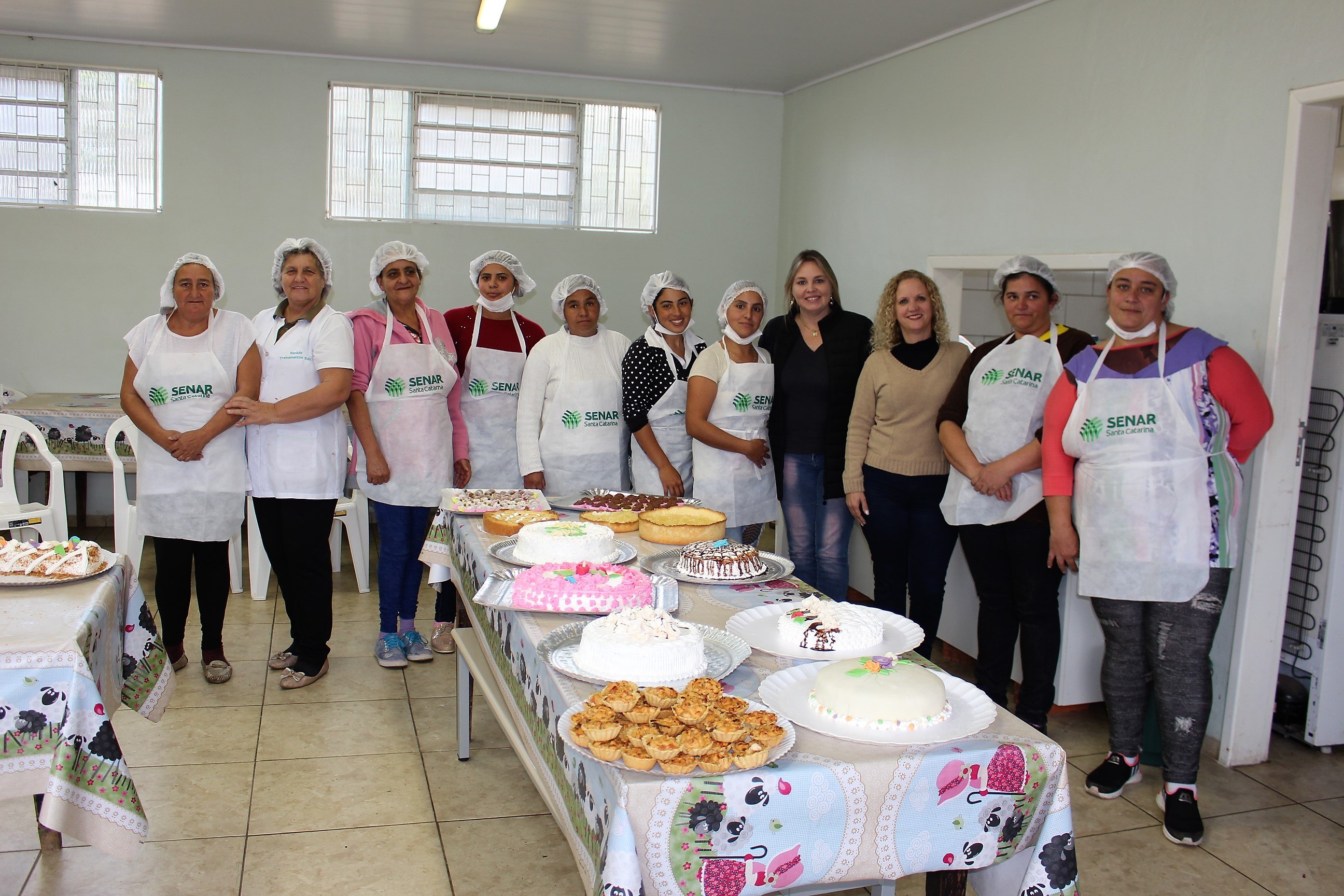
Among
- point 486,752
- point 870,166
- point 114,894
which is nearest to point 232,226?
point 870,166

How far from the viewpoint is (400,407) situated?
3.90m

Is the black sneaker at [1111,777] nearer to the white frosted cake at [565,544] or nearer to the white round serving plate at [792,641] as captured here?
the white round serving plate at [792,641]

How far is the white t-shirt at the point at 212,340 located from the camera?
11.7ft

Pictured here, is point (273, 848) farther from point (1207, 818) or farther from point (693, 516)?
point (1207, 818)

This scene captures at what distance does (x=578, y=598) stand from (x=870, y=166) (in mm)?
4164

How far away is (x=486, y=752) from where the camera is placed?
338cm

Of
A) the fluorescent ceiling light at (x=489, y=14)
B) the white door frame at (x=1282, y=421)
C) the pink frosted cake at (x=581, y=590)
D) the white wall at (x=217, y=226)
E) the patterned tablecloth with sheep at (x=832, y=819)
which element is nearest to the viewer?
the patterned tablecloth with sheep at (x=832, y=819)

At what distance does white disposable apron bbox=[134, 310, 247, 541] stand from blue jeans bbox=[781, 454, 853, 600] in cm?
202

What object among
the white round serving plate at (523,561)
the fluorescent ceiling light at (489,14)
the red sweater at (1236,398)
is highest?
the fluorescent ceiling light at (489,14)

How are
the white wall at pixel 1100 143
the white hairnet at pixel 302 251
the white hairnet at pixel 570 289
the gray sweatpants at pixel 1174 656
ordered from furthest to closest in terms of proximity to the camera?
the white hairnet at pixel 570 289 → the white hairnet at pixel 302 251 → the white wall at pixel 1100 143 → the gray sweatpants at pixel 1174 656

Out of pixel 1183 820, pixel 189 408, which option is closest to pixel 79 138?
pixel 189 408

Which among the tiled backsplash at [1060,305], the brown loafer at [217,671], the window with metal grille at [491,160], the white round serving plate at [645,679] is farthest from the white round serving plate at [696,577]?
the window with metal grille at [491,160]

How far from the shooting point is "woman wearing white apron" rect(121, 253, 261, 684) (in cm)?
355

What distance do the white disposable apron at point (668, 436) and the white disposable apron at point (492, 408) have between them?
517mm
